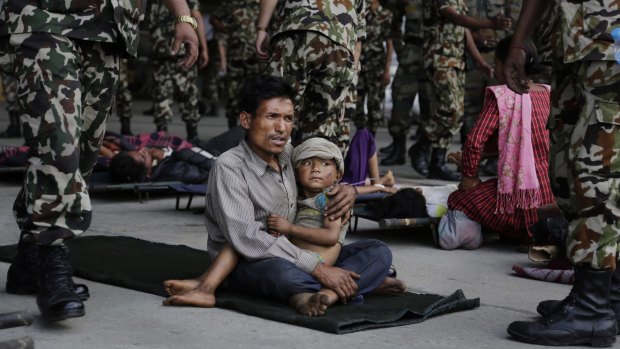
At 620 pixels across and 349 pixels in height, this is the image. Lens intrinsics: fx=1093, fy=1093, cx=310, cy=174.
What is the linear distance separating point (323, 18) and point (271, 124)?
1.41 meters

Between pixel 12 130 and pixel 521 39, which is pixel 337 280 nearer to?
pixel 521 39

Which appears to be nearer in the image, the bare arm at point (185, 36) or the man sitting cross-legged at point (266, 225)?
the man sitting cross-legged at point (266, 225)

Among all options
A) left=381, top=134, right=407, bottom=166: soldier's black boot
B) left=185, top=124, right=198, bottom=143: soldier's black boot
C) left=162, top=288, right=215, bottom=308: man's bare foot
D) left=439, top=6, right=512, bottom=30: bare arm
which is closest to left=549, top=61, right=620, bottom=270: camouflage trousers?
left=162, top=288, right=215, bottom=308: man's bare foot

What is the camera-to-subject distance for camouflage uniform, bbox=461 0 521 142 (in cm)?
999

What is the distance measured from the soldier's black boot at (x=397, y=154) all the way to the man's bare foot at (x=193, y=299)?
6543 millimetres

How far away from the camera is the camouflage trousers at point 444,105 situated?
368 inches

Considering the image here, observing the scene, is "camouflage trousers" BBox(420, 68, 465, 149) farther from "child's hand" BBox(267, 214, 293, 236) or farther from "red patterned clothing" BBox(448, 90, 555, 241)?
"child's hand" BBox(267, 214, 293, 236)

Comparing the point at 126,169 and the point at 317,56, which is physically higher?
the point at 317,56

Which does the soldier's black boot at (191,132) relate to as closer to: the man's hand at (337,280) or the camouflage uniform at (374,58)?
the camouflage uniform at (374,58)

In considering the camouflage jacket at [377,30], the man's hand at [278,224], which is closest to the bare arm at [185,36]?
the man's hand at [278,224]

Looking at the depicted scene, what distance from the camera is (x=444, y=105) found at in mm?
9391

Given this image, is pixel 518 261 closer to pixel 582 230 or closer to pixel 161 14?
pixel 582 230

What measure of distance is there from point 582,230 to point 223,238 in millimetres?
1488

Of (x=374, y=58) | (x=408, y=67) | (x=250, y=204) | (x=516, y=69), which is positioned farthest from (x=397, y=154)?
(x=516, y=69)
